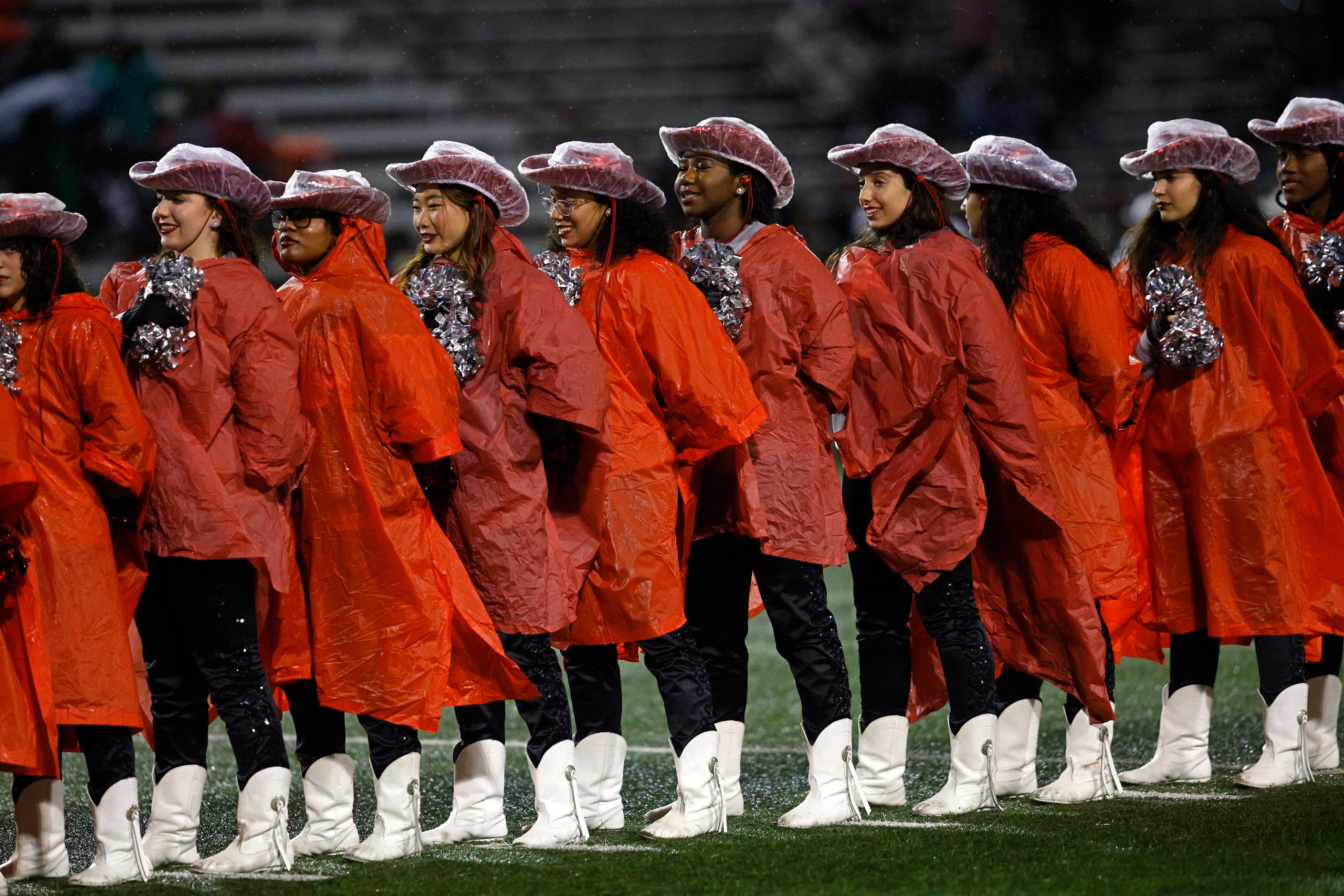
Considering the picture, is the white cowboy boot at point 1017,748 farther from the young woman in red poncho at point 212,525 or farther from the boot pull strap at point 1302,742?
the young woman in red poncho at point 212,525

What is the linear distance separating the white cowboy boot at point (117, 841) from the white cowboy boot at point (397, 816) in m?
0.53

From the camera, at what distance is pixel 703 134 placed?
16.2 feet

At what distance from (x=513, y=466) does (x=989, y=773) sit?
1638mm

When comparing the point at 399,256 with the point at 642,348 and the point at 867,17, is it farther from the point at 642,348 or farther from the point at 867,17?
the point at 642,348

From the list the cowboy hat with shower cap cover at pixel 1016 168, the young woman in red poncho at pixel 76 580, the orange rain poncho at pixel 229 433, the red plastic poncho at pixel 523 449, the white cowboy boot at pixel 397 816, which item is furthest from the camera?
the cowboy hat with shower cap cover at pixel 1016 168

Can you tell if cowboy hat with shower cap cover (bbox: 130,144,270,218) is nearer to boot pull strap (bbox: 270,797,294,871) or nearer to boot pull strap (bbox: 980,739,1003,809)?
boot pull strap (bbox: 270,797,294,871)

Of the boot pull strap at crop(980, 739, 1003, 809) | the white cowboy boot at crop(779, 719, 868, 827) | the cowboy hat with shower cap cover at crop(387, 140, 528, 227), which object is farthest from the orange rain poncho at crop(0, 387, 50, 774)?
the boot pull strap at crop(980, 739, 1003, 809)

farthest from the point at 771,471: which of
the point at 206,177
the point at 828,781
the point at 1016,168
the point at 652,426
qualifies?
the point at 206,177

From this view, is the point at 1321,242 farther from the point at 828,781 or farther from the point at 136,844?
the point at 136,844

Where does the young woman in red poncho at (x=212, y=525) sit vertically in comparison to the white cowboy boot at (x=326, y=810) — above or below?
above

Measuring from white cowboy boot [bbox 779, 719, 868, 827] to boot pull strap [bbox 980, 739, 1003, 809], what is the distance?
1.35 ft

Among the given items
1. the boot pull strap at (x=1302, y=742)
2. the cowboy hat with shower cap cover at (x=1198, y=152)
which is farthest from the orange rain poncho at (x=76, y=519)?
the boot pull strap at (x=1302, y=742)

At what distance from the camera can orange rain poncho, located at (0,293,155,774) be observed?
3.99m

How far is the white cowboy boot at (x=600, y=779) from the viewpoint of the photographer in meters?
4.74
